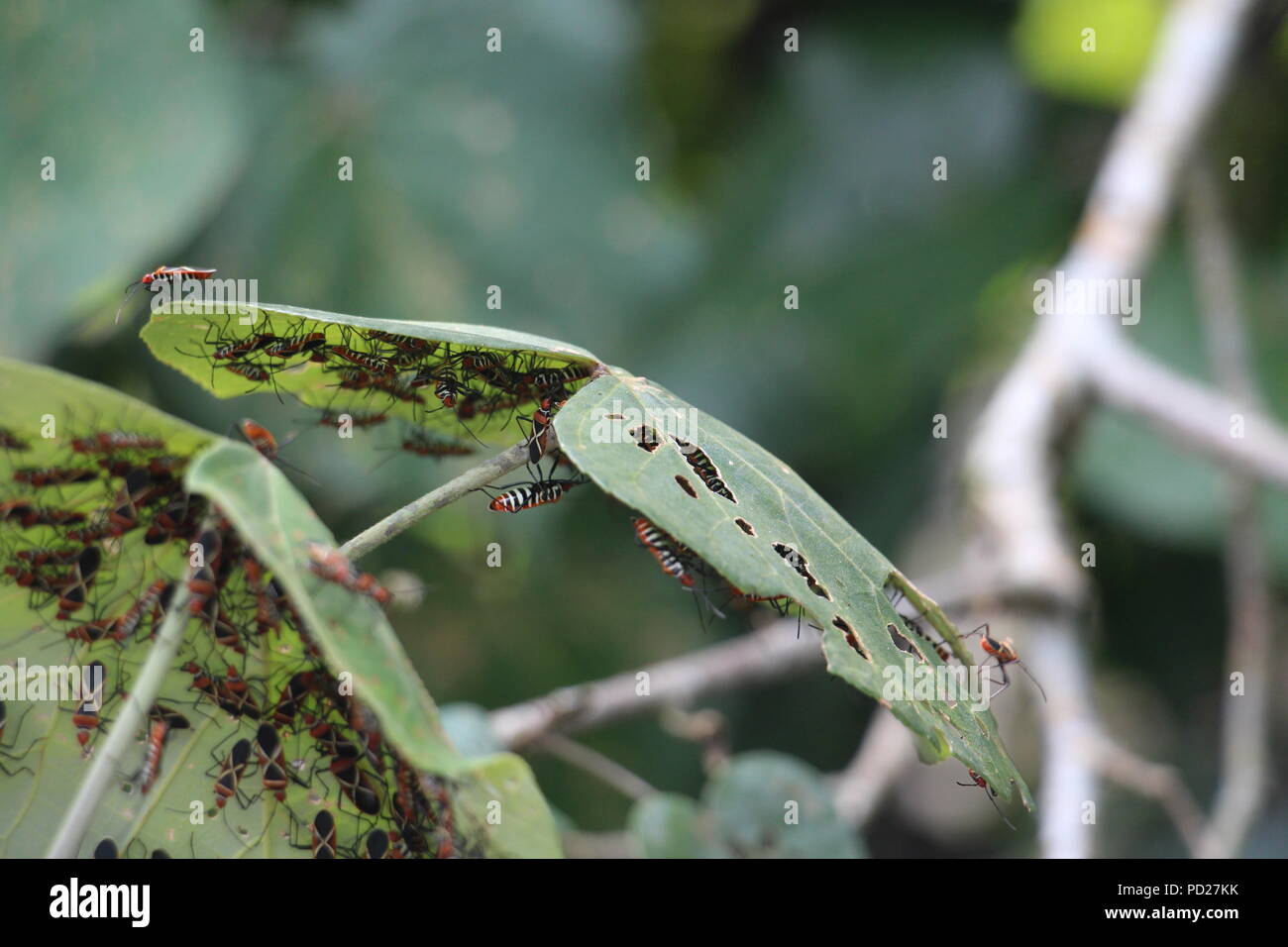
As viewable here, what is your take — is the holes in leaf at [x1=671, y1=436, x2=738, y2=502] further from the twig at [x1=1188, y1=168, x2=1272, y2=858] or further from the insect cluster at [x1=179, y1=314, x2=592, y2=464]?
the twig at [x1=1188, y1=168, x2=1272, y2=858]

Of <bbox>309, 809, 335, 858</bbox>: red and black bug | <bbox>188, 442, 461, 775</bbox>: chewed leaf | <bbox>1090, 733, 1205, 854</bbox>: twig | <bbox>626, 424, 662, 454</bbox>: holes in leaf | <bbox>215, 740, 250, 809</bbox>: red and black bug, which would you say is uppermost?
<bbox>626, 424, 662, 454</bbox>: holes in leaf

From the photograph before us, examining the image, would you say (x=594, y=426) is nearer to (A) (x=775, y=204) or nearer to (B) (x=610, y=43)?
(B) (x=610, y=43)

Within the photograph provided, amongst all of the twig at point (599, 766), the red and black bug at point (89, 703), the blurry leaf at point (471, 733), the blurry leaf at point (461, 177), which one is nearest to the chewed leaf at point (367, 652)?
the red and black bug at point (89, 703)

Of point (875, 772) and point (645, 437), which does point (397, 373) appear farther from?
point (875, 772)

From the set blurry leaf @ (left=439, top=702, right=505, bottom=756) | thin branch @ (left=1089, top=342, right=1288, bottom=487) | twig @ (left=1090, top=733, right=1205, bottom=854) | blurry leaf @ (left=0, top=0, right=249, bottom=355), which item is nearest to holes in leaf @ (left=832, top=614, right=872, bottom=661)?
blurry leaf @ (left=439, top=702, right=505, bottom=756)

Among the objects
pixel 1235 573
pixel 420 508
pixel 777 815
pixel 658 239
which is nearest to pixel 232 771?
pixel 420 508

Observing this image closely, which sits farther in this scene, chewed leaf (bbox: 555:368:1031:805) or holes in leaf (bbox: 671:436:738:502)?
holes in leaf (bbox: 671:436:738:502)
